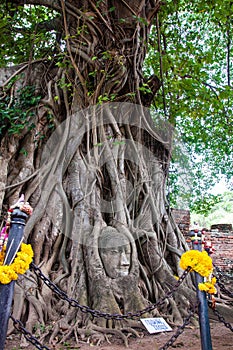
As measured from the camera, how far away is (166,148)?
486 cm

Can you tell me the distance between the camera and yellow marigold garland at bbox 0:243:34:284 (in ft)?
5.10

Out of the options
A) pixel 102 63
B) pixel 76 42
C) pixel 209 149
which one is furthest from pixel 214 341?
pixel 209 149

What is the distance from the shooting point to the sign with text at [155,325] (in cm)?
263

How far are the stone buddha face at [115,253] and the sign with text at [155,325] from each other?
0.47 metres

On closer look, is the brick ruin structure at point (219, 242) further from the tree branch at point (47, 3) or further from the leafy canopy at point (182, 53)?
the tree branch at point (47, 3)

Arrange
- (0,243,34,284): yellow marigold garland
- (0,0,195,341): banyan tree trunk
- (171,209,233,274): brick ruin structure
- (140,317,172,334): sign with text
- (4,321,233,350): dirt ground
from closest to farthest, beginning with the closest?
(0,243,34,284): yellow marigold garland → (4,321,233,350): dirt ground → (140,317,172,334): sign with text → (0,0,195,341): banyan tree trunk → (171,209,233,274): brick ruin structure

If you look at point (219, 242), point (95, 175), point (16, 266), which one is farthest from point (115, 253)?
point (219, 242)

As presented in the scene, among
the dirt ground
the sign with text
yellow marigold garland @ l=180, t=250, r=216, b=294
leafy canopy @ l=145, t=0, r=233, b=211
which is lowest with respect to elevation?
the dirt ground

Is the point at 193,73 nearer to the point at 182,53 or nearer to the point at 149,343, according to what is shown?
the point at 182,53

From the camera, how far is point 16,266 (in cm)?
161

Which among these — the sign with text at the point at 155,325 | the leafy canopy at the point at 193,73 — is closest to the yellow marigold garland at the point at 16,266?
the sign with text at the point at 155,325

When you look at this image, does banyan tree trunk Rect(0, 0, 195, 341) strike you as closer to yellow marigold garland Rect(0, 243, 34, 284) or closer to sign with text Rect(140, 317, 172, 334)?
sign with text Rect(140, 317, 172, 334)

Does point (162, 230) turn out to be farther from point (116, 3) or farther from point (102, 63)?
point (116, 3)

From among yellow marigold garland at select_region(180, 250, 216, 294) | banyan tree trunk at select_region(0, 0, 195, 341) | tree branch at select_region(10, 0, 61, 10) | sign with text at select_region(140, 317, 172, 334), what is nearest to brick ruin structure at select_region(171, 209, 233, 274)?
banyan tree trunk at select_region(0, 0, 195, 341)
